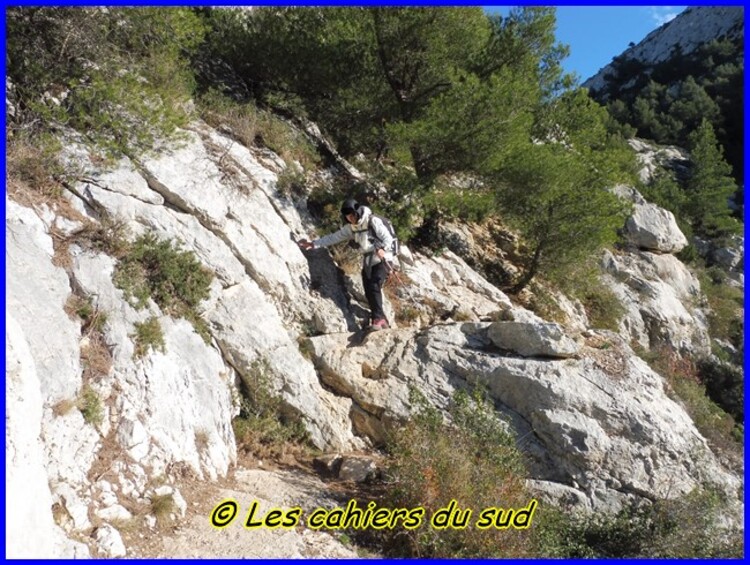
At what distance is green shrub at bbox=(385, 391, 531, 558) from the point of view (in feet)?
16.8

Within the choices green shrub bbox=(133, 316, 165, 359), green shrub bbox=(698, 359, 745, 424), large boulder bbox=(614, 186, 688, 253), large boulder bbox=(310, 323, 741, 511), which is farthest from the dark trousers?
large boulder bbox=(614, 186, 688, 253)

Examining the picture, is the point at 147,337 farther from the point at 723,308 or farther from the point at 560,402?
the point at 723,308

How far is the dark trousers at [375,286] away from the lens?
8273mm

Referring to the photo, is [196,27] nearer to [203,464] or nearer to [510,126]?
[510,126]

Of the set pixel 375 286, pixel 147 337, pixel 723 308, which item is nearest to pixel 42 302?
pixel 147 337

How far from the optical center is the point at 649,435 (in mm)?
6930

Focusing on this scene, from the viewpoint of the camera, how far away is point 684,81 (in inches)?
1532

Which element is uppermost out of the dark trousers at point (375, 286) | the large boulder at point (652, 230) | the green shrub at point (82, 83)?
the large boulder at point (652, 230)

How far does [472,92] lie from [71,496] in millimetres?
8411

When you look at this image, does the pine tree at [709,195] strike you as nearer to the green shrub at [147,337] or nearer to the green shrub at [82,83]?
the green shrub at [82,83]

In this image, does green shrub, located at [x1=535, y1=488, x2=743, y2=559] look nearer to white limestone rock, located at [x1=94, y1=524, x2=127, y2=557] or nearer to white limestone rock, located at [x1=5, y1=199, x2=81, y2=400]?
white limestone rock, located at [x1=94, y1=524, x2=127, y2=557]

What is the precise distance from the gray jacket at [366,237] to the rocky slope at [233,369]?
2.16ft

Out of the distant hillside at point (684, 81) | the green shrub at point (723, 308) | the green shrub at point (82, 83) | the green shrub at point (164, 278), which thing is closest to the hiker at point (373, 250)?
the green shrub at point (164, 278)

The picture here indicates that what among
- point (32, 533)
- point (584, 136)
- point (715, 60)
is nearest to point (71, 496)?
point (32, 533)
